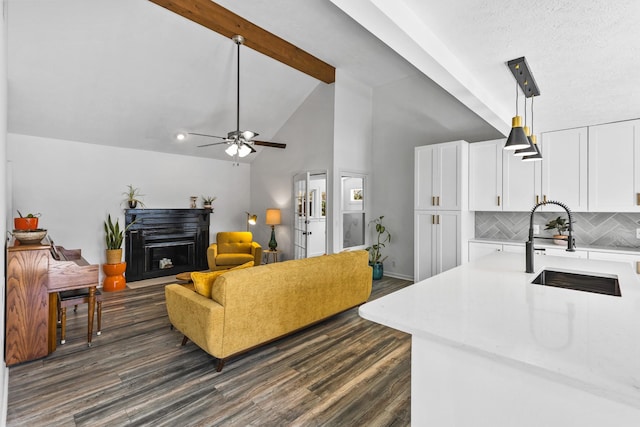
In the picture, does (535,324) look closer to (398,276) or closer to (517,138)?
(517,138)

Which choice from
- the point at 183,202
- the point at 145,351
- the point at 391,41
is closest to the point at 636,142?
the point at 391,41

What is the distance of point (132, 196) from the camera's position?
552 centimetres

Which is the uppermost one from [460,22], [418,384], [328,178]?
[460,22]

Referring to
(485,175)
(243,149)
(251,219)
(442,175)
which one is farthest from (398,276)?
(243,149)

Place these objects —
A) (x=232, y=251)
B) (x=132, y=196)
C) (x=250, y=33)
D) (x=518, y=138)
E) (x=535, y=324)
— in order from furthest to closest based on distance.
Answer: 1. (x=232, y=251)
2. (x=132, y=196)
3. (x=250, y=33)
4. (x=518, y=138)
5. (x=535, y=324)

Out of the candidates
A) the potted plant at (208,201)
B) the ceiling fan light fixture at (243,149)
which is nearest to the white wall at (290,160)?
the potted plant at (208,201)

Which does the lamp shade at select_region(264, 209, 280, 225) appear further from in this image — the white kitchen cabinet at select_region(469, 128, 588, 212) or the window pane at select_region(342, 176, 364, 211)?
the white kitchen cabinet at select_region(469, 128, 588, 212)

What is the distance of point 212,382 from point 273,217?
13.7 feet

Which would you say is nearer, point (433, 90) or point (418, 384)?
point (418, 384)

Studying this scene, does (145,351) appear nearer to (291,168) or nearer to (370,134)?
(291,168)

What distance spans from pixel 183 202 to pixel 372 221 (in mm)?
3749

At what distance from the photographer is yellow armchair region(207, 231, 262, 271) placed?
5691 mm

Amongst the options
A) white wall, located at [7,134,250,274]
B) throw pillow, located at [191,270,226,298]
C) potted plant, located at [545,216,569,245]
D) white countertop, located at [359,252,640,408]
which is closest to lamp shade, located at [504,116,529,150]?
white countertop, located at [359,252,640,408]

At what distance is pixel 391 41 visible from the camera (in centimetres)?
169
